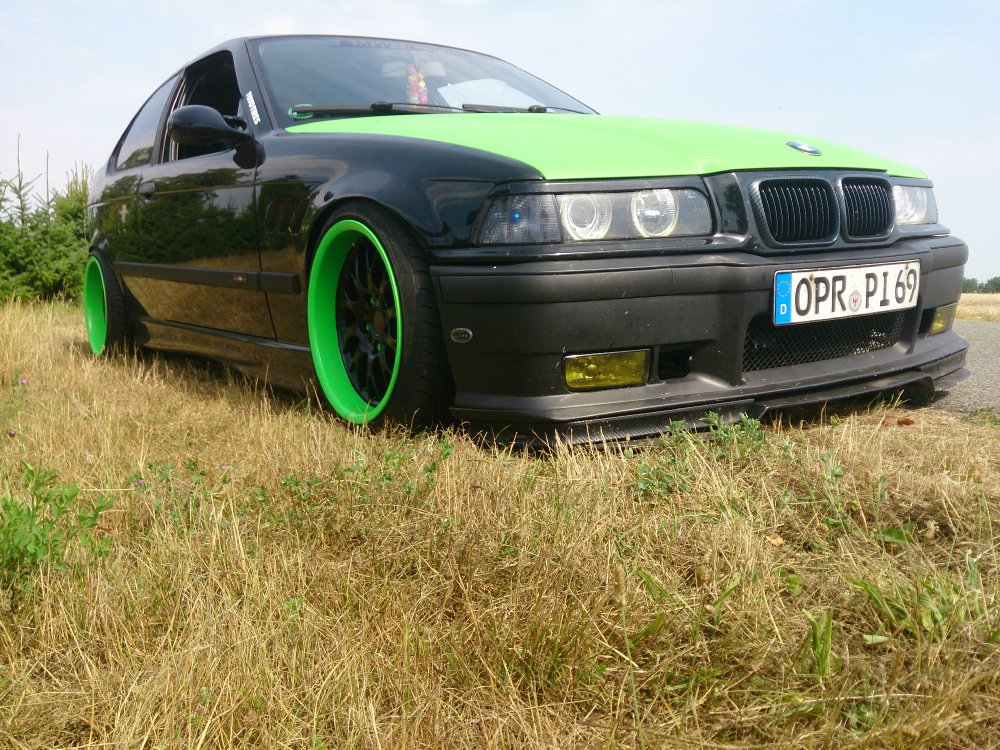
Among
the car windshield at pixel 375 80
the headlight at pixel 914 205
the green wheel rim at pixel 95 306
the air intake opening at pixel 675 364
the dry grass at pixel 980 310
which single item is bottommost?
the dry grass at pixel 980 310

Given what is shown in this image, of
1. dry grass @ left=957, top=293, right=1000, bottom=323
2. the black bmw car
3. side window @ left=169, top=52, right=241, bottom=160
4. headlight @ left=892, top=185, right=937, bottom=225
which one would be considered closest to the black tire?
side window @ left=169, top=52, right=241, bottom=160

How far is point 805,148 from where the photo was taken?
3.48 meters

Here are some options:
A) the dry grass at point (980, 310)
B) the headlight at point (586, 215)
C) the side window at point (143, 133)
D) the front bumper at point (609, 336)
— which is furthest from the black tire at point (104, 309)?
the dry grass at point (980, 310)

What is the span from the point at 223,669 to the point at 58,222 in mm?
9365

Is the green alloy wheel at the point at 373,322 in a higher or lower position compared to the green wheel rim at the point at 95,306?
higher

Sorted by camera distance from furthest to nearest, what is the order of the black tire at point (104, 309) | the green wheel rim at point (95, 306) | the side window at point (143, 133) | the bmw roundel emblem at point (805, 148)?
the green wheel rim at point (95, 306) < the black tire at point (104, 309) < the side window at point (143, 133) < the bmw roundel emblem at point (805, 148)

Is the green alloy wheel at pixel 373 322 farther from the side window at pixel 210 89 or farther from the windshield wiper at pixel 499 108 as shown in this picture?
the side window at pixel 210 89

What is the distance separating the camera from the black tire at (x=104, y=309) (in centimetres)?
555

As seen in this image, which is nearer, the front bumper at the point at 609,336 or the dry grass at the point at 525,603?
the dry grass at the point at 525,603

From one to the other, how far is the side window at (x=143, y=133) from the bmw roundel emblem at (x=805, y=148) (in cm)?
325

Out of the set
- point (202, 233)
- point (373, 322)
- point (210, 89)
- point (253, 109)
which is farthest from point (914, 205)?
point (210, 89)

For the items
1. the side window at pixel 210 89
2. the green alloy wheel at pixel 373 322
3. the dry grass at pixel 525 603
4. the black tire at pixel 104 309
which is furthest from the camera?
the black tire at pixel 104 309

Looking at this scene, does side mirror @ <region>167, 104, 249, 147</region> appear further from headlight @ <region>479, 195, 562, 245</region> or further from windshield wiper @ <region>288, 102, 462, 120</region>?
headlight @ <region>479, 195, 562, 245</region>

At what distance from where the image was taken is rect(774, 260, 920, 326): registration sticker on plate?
3.10 metres
